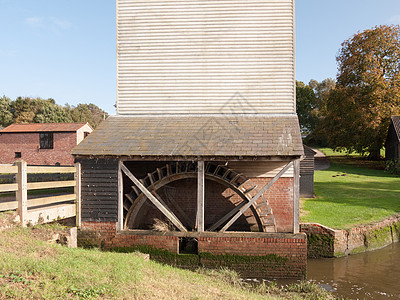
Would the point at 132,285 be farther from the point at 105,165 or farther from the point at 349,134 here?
the point at 349,134

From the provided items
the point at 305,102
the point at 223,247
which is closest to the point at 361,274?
the point at 223,247

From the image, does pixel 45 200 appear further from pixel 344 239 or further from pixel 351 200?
pixel 351 200

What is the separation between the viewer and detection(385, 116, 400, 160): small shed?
24700mm

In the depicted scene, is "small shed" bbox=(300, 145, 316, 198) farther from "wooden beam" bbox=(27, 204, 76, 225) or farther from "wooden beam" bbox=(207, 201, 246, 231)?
"wooden beam" bbox=(27, 204, 76, 225)

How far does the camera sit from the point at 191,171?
9.56 meters

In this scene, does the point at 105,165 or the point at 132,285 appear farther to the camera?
the point at 105,165

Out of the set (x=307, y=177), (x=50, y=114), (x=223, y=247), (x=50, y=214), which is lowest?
(x=223, y=247)

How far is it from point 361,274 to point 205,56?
25.9 ft

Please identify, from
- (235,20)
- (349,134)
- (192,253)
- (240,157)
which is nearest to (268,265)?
(192,253)

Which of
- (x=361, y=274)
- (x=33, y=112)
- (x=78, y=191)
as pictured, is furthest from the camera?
(x=33, y=112)

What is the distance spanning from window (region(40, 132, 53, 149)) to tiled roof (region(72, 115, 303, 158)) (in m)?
19.9

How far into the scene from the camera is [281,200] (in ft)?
32.6

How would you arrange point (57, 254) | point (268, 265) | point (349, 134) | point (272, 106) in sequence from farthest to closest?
1. point (349, 134)
2. point (272, 106)
3. point (268, 265)
4. point (57, 254)

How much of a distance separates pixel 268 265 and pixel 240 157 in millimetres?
2814
